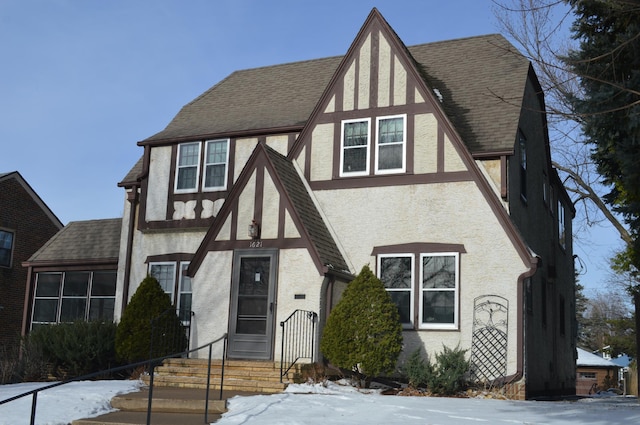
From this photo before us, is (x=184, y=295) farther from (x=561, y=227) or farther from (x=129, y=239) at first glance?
(x=561, y=227)

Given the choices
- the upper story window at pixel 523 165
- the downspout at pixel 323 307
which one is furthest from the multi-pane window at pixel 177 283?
the upper story window at pixel 523 165

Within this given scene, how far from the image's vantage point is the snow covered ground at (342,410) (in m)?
10.3

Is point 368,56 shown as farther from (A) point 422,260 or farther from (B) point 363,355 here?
(B) point 363,355

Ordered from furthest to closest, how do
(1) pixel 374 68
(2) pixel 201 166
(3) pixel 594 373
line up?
(3) pixel 594 373 < (2) pixel 201 166 < (1) pixel 374 68

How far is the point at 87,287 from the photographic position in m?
23.3

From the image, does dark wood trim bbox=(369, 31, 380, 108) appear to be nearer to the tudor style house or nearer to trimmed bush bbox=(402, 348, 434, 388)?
the tudor style house

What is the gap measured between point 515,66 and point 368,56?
4.10 meters

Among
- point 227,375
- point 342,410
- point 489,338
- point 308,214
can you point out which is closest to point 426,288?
point 489,338

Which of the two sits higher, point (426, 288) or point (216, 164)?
point (216, 164)

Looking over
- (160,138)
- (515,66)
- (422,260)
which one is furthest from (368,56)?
(160,138)

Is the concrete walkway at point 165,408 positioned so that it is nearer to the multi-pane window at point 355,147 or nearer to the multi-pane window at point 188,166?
the multi-pane window at point 355,147

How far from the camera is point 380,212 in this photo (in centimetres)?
1703

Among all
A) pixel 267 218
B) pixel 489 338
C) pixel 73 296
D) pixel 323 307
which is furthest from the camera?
pixel 73 296

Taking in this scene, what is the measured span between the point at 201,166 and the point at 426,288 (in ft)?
25.4
